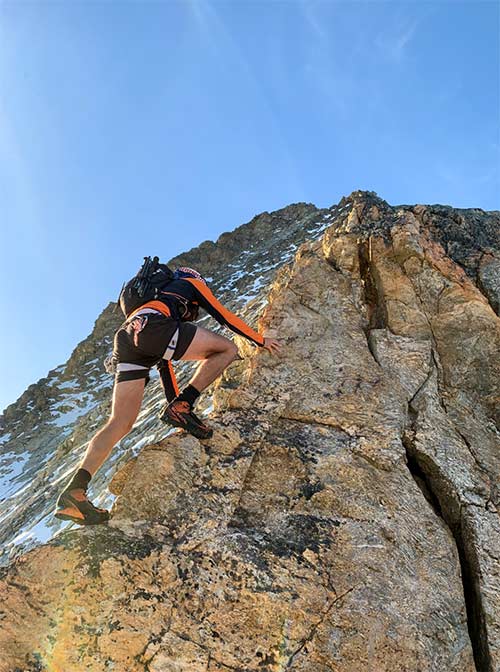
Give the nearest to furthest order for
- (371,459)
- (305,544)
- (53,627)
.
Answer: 1. (53,627)
2. (305,544)
3. (371,459)

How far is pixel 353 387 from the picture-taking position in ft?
20.9

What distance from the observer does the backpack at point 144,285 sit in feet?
19.1

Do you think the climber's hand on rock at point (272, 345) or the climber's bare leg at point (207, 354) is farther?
the climber's hand on rock at point (272, 345)

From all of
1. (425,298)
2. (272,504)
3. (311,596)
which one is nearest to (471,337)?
(425,298)

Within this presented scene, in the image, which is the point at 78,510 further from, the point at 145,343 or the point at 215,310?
the point at 215,310

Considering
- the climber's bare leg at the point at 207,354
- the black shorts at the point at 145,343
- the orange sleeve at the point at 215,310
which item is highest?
the orange sleeve at the point at 215,310

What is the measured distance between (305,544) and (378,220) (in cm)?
597

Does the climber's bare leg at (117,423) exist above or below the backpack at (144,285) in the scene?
below

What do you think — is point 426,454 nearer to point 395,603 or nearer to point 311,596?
point 395,603

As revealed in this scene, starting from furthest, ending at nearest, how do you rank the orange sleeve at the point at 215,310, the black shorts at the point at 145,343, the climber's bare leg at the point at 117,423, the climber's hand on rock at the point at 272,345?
the climber's hand on rock at the point at 272,345, the orange sleeve at the point at 215,310, the black shorts at the point at 145,343, the climber's bare leg at the point at 117,423

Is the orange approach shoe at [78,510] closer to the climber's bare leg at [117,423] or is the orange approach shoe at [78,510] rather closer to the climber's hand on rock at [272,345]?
the climber's bare leg at [117,423]

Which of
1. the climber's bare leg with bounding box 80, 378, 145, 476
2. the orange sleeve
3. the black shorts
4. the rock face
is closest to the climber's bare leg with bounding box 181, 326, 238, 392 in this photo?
the black shorts

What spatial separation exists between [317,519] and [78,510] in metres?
2.37

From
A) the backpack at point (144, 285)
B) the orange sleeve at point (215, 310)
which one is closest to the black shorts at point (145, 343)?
the backpack at point (144, 285)
